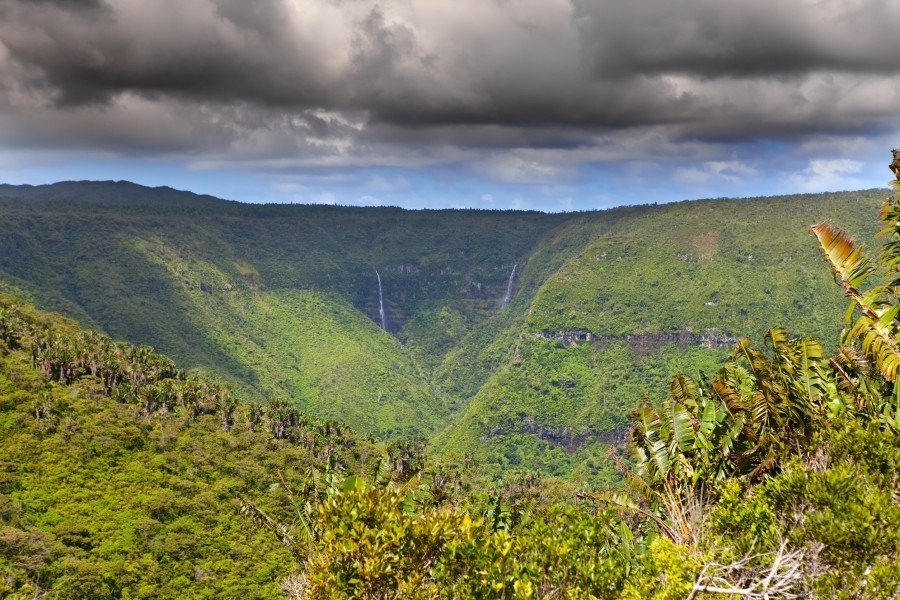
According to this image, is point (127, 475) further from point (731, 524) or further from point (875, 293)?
point (875, 293)

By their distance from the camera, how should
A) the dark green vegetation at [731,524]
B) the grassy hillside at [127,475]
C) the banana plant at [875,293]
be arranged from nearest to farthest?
the dark green vegetation at [731,524] < the banana plant at [875,293] < the grassy hillside at [127,475]

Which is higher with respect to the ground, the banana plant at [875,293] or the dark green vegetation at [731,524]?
the banana plant at [875,293]

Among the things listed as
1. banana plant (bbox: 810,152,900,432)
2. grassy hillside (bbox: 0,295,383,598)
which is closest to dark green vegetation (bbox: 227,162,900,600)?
banana plant (bbox: 810,152,900,432)

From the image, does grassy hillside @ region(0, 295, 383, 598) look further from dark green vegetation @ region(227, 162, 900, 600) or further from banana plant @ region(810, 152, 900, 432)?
banana plant @ region(810, 152, 900, 432)

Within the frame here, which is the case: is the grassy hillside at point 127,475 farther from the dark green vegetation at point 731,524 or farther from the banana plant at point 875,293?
the banana plant at point 875,293

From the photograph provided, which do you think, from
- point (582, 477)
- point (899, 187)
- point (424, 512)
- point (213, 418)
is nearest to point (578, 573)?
point (424, 512)

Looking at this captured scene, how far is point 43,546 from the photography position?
238 ft

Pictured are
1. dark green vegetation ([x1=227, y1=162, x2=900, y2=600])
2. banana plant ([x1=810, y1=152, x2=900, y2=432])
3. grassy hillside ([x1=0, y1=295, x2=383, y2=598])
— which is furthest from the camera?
grassy hillside ([x1=0, y1=295, x2=383, y2=598])

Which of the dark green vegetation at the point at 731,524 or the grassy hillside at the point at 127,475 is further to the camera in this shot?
the grassy hillside at the point at 127,475

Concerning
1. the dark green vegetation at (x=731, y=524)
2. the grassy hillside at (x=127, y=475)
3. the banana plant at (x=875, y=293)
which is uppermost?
the banana plant at (x=875, y=293)

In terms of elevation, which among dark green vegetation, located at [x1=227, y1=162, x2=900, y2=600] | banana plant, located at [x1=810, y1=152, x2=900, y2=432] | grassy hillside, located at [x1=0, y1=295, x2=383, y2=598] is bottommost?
grassy hillside, located at [x1=0, y1=295, x2=383, y2=598]

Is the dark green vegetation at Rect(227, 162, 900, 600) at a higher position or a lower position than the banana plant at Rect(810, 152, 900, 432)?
lower

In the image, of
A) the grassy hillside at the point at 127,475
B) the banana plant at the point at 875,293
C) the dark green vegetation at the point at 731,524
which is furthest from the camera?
the grassy hillside at the point at 127,475

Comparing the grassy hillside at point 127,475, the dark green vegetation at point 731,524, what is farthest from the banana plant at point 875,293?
the grassy hillside at point 127,475
